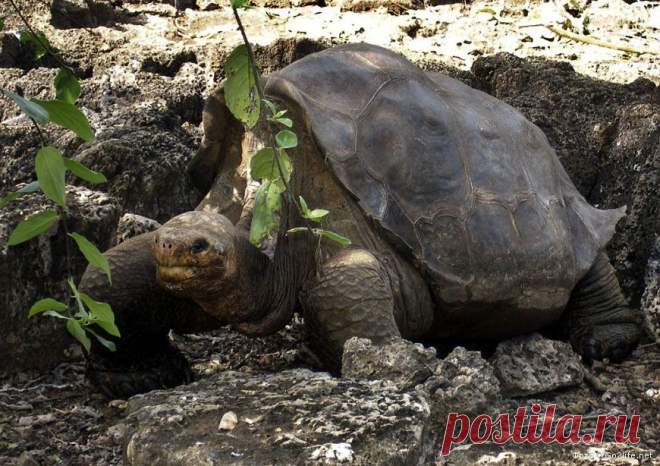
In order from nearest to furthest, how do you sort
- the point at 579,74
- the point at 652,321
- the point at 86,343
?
the point at 86,343 → the point at 652,321 → the point at 579,74

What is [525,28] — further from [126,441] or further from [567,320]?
[126,441]

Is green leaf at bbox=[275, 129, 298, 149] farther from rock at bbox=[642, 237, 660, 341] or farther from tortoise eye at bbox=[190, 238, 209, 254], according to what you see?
rock at bbox=[642, 237, 660, 341]

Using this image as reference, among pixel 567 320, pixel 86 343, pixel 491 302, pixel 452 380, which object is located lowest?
pixel 567 320

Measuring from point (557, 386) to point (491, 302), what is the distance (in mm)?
408

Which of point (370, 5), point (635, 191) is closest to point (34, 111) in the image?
point (635, 191)

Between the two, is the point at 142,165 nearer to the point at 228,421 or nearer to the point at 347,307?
the point at 347,307

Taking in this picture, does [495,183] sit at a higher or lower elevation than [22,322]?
higher

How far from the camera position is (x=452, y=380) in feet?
7.77

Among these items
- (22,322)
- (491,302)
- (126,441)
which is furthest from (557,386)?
(22,322)

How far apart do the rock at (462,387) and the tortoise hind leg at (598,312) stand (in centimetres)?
138

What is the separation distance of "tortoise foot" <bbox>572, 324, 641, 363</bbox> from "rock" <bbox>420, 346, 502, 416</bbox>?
1.31 metres

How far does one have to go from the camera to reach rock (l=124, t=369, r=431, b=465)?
187 centimetres

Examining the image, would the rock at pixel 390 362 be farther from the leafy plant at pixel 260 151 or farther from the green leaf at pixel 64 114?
the green leaf at pixel 64 114

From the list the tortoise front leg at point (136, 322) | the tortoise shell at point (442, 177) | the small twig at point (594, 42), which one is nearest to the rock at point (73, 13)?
the tortoise shell at point (442, 177)
